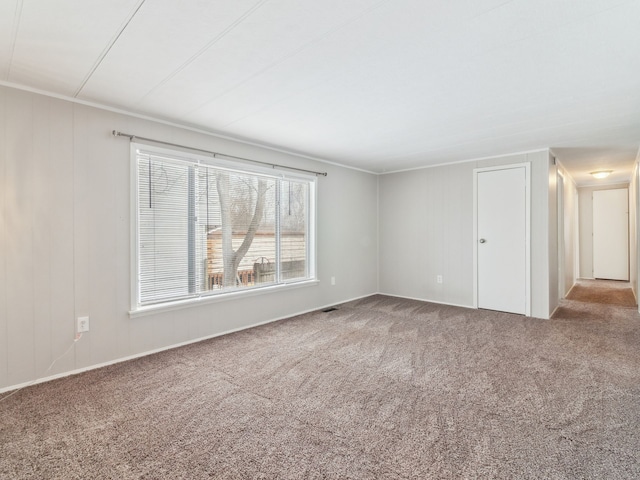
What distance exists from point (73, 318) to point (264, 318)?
6.44ft

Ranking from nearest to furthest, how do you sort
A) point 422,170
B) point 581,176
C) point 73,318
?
point 73,318 < point 422,170 < point 581,176

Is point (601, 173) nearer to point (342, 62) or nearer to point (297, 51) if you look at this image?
point (342, 62)

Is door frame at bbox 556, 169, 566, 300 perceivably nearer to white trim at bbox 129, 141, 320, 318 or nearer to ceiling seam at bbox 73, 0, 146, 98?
white trim at bbox 129, 141, 320, 318

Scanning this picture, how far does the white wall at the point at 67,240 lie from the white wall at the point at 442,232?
11.2 feet

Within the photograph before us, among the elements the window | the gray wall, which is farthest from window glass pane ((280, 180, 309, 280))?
the gray wall

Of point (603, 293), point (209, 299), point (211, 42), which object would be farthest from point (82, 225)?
point (603, 293)

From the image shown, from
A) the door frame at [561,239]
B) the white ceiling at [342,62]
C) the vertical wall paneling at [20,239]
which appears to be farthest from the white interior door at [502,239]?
the vertical wall paneling at [20,239]

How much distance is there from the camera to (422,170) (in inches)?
210

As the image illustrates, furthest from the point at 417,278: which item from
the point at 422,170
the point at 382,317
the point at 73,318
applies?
the point at 73,318

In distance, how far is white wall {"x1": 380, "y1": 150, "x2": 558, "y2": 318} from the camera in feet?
13.9

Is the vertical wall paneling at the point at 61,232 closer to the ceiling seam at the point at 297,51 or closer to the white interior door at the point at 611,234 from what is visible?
the ceiling seam at the point at 297,51

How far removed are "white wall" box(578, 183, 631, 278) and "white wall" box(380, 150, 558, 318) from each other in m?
4.09

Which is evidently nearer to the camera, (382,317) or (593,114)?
(593,114)

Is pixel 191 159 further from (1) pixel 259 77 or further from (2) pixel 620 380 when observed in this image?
(2) pixel 620 380
